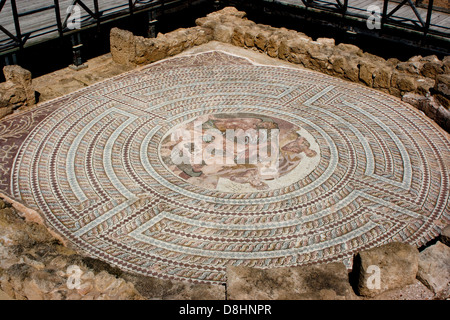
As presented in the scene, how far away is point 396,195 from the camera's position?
27.4 feet

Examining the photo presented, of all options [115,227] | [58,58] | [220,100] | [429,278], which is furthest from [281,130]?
[58,58]

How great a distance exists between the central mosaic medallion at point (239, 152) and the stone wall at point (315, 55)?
7.99ft

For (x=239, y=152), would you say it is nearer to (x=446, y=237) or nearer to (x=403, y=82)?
(x=446, y=237)

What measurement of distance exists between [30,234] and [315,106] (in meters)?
5.82

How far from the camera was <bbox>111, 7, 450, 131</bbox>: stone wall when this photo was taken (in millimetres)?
10852

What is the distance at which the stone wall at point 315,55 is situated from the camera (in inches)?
427

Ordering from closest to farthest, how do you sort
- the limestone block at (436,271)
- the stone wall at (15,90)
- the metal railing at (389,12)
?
1. the limestone block at (436,271)
2. the stone wall at (15,90)
3. the metal railing at (389,12)

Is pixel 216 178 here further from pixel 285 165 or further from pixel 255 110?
pixel 255 110

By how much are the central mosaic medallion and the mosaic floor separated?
28 mm

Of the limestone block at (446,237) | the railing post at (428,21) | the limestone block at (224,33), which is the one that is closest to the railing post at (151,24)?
the limestone block at (224,33)

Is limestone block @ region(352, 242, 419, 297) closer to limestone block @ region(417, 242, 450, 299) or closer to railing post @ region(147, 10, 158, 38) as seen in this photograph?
limestone block @ region(417, 242, 450, 299)

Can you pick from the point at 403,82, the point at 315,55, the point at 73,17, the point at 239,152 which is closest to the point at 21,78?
the point at 73,17

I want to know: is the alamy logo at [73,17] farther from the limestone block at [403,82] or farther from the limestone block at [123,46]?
the limestone block at [403,82]

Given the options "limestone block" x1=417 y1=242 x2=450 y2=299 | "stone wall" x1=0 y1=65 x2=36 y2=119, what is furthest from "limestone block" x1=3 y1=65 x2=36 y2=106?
"limestone block" x1=417 y1=242 x2=450 y2=299
